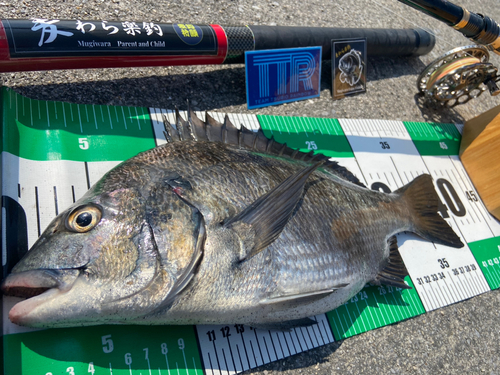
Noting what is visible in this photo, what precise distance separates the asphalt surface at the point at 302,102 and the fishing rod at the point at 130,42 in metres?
0.17

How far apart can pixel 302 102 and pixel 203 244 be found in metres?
1.43

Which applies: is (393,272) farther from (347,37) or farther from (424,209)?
(347,37)

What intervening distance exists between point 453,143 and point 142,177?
245 cm

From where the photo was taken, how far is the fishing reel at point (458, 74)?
7.43ft

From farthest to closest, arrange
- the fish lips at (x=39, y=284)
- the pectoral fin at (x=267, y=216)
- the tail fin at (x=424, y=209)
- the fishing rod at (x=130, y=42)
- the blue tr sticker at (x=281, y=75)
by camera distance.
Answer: the blue tr sticker at (x=281, y=75)
the tail fin at (x=424, y=209)
the fishing rod at (x=130, y=42)
the pectoral fin at (x=267, y=216)
the fish lips at (x=39, y=284)

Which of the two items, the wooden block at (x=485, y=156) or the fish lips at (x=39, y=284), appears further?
the wooden block at (x=485, y=156)

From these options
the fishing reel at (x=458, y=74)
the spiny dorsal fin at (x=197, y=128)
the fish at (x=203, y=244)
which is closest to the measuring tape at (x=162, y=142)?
the fish at (x=203, y=244)

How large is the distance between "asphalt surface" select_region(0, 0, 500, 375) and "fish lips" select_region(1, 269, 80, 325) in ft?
2.73

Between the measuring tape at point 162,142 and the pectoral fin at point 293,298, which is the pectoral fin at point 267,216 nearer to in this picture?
the pectoral fin at point 293,298

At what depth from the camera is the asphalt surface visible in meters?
1.51

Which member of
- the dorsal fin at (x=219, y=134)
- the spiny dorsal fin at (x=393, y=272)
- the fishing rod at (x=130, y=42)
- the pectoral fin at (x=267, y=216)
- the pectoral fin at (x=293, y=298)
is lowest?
the pectoral fin at (x=293, y=298)

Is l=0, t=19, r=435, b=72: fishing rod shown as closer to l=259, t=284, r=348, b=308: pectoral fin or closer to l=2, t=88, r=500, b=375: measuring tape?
l=2, t=88, r=500, b=375: measuring tape

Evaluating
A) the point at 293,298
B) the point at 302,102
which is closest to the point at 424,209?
the point at 302,102

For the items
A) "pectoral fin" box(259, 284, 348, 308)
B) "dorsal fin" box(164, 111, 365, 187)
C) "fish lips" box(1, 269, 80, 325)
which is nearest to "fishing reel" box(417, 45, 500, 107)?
"dorsal fin" box(164, 111, 365, 187)
